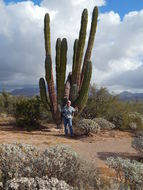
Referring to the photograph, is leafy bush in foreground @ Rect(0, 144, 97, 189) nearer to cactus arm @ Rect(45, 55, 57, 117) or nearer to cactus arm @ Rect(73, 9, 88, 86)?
cactus arm @ Rect(45, 55, 57, 117)

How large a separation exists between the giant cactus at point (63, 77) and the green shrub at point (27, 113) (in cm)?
78

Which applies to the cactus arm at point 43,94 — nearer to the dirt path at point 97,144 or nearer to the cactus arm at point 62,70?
the cactus arm at point 62,70

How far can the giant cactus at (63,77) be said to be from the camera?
12.8 meters

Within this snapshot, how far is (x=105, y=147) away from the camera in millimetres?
9062

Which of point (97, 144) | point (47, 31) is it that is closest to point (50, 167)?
point (97, 144)

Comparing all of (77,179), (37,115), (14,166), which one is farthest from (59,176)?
(37,115)

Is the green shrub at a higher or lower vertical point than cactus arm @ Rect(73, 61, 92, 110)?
lower

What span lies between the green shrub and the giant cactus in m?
0.78

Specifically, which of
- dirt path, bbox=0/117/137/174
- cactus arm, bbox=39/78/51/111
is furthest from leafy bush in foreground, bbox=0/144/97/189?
cactus arm, bbox=39/78/51/111

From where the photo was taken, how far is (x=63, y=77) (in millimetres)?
12930

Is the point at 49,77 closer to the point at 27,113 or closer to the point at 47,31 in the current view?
the point at 27,113

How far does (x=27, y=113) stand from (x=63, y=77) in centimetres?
299

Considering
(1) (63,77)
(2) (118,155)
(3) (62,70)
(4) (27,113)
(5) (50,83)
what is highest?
(3) (62,70)

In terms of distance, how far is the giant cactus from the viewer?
41.9 ft
